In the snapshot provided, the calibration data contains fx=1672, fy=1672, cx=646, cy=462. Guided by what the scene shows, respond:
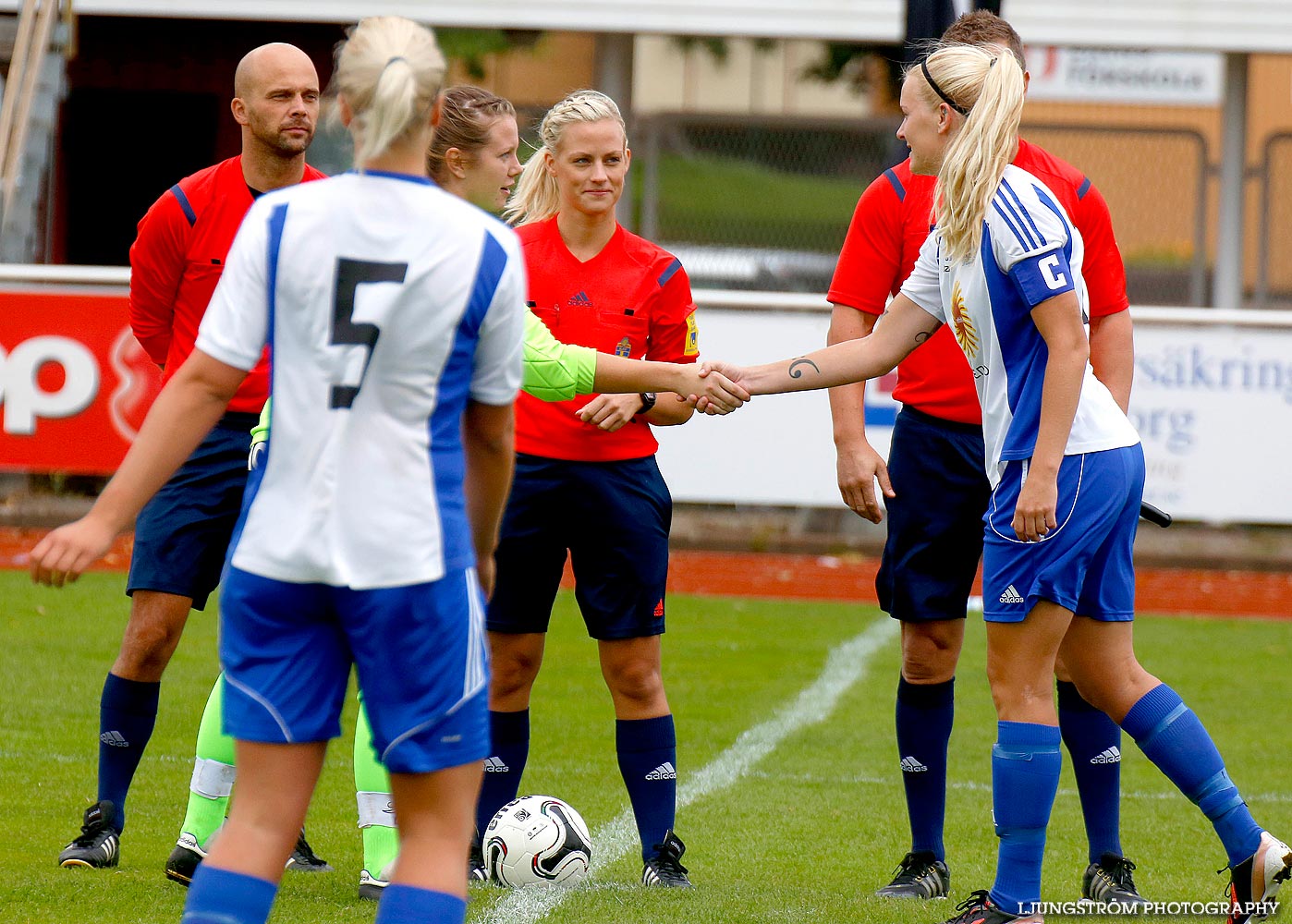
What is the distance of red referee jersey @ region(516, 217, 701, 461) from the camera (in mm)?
4719

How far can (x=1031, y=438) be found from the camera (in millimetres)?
4035

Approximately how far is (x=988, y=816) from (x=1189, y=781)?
1722 mm

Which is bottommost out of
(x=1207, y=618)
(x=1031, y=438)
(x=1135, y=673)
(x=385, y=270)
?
(x=1207, y=618)

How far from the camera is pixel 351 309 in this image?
2.80 metres

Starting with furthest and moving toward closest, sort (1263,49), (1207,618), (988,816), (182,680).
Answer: (1263,49) → (1207,618) → (182,680) → (988,816)

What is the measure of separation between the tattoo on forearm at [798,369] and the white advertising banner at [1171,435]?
23.7 feet

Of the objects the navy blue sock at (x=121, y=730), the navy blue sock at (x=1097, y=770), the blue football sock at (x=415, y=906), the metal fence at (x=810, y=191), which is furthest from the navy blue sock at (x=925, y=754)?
A: the metal fence at (x=810, y=191)

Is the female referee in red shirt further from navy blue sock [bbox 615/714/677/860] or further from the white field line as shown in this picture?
the white field line

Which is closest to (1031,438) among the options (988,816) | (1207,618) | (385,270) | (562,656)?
(385,270)

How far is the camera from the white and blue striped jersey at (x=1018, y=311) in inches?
154

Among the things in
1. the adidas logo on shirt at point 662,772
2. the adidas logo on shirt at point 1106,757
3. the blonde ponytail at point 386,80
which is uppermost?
the blonde ponytail at point 386,80

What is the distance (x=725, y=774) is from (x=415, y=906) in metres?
3.67

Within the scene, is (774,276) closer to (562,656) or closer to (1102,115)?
(1102,115)

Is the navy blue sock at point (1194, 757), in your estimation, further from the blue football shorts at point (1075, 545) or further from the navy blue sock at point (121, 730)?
the navy blue sock at point (121, 730)
